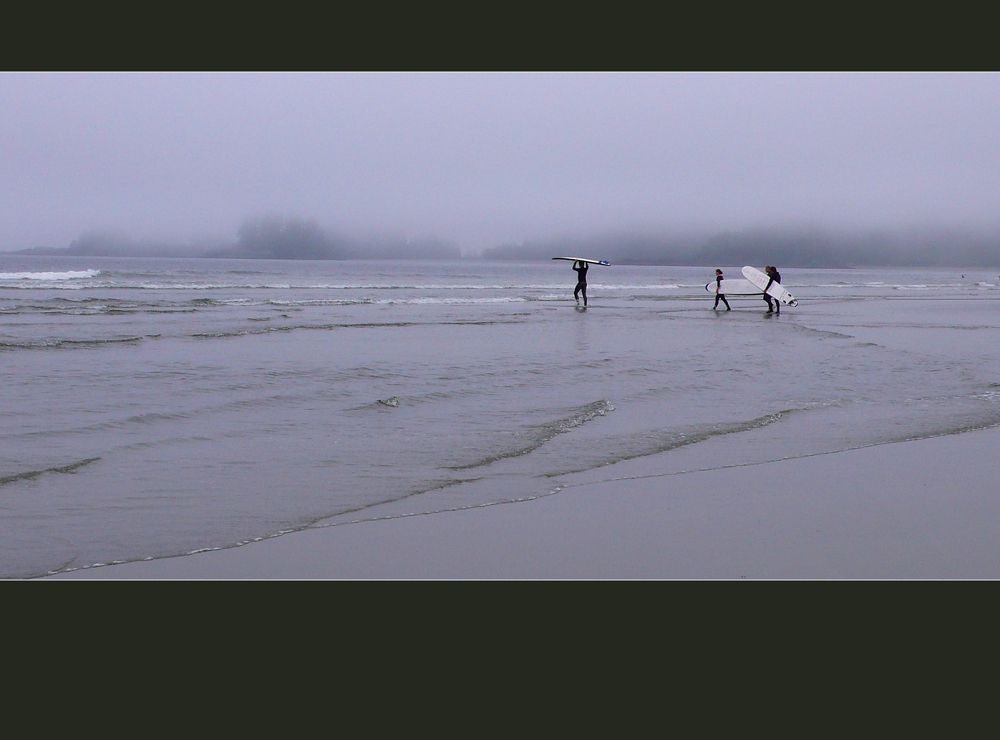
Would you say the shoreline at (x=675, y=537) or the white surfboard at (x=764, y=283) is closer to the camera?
the shoreline at (x=675, y=537)

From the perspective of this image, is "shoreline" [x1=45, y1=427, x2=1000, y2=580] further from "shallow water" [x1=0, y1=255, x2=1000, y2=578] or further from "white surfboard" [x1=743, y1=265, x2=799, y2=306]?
"white surfboard" [x1=743, y1=265, x2=799, y2=306]

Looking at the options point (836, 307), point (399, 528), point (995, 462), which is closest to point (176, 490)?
point (399, 528)

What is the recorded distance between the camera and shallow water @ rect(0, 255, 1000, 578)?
23.6ft

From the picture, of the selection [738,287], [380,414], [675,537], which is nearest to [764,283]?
[738,287]

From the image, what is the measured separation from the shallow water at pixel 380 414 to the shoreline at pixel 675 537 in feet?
1.14

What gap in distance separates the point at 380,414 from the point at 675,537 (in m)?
5.48

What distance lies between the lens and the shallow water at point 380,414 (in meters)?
7.19

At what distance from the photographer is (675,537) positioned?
6.49m

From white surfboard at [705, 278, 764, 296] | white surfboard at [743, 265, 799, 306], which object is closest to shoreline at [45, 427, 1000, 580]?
white surfboard at [743, 265, 799, 306]

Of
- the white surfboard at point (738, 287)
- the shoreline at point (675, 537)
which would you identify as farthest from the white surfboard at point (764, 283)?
the shoreline at point (675, 537)

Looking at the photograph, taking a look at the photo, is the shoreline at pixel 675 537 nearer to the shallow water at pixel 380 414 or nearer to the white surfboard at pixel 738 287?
the shallow water at pixel 380 414

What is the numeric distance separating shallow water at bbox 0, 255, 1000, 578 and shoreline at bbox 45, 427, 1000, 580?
1.14ft

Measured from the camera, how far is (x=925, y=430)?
10.6 metres

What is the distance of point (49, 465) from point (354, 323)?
18.5 meters
